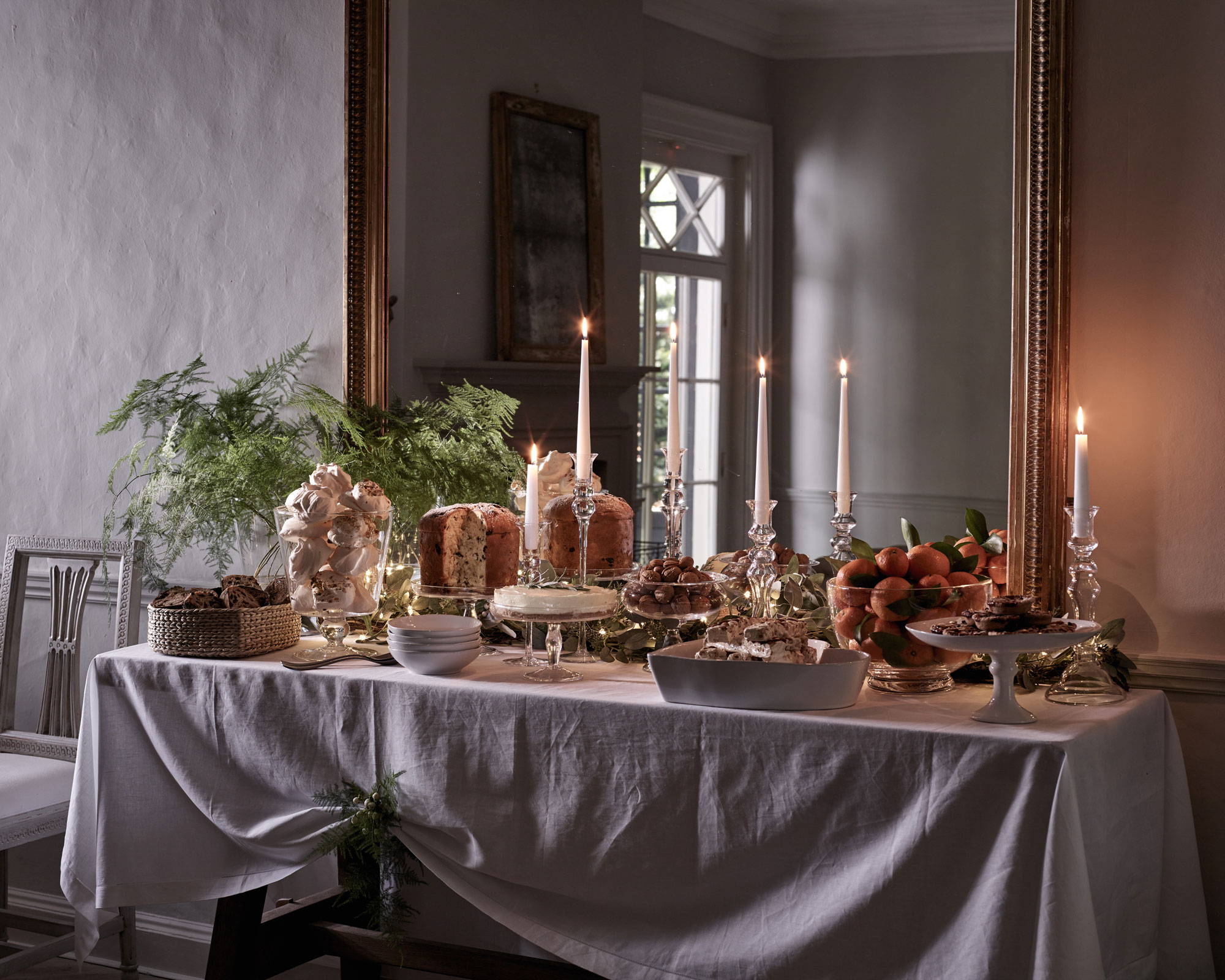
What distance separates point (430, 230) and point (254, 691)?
3.23 ft

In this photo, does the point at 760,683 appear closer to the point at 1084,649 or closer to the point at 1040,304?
the point at 1084,649

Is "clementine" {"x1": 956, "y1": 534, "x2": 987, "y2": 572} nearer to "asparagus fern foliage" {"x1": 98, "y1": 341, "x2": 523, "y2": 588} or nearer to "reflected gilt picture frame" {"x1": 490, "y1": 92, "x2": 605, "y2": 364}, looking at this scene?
"reflected gilt picture frame" {"x1": 490, "y1": 92, "x2": 605, "y2": 364}

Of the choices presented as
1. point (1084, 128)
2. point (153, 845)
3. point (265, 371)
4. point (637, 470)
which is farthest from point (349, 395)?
point (1084, 128)

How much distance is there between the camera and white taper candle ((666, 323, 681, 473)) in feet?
7.45

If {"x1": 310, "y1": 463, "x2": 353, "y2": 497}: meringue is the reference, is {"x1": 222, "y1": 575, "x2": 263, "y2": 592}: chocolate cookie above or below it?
below

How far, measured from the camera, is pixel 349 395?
8.44 feet

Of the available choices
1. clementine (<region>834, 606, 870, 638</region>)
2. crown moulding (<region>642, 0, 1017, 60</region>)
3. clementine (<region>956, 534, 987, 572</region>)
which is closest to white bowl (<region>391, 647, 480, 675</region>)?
clementine (<region>834, 606, 870, 638</region>)

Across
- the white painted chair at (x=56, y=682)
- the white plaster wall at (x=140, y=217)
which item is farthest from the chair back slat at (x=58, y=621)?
the white plaster wall at (x=140, y=217)

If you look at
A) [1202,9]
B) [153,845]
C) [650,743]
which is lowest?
[153,845]

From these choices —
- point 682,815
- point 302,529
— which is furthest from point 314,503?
point 682,815

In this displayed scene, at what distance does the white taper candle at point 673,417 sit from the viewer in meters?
2.27

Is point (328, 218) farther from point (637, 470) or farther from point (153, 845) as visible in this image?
point (153, 845)

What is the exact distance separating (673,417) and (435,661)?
0.65 m

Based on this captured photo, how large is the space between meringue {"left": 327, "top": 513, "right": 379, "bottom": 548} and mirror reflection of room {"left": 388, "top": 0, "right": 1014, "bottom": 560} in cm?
44
